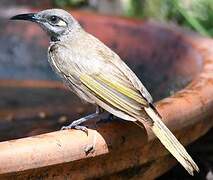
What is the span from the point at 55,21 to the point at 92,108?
1.53 metres

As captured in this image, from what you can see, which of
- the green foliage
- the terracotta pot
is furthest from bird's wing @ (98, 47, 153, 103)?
the green foliage

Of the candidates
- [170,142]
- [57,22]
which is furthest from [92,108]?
[170,142]

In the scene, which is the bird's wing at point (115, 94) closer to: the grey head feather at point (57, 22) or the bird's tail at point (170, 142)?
the bird's tail at point (170, 142)

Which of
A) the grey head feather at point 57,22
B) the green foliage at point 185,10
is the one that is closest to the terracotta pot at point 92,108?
the grey head feather at point 57,22

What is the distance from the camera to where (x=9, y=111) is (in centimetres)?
496

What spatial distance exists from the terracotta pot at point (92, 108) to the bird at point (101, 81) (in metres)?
0.08

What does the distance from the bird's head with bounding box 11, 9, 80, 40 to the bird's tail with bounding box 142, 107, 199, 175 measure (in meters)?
0.59

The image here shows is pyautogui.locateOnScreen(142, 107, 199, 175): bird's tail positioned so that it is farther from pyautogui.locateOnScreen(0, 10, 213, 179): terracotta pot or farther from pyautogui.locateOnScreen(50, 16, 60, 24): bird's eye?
pyautogui.locateOnScreen(50, 16, 60, 24): bird's eye

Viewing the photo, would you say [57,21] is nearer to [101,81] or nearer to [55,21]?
[55,21]

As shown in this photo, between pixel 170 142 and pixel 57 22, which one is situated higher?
pixel 57 22

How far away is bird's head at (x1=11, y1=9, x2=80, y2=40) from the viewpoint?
3.48 m

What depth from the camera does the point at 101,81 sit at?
3.20 metres

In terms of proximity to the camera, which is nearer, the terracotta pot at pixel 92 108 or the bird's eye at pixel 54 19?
the terracotta pot at pixel 92 108

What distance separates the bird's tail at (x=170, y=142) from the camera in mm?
3088
